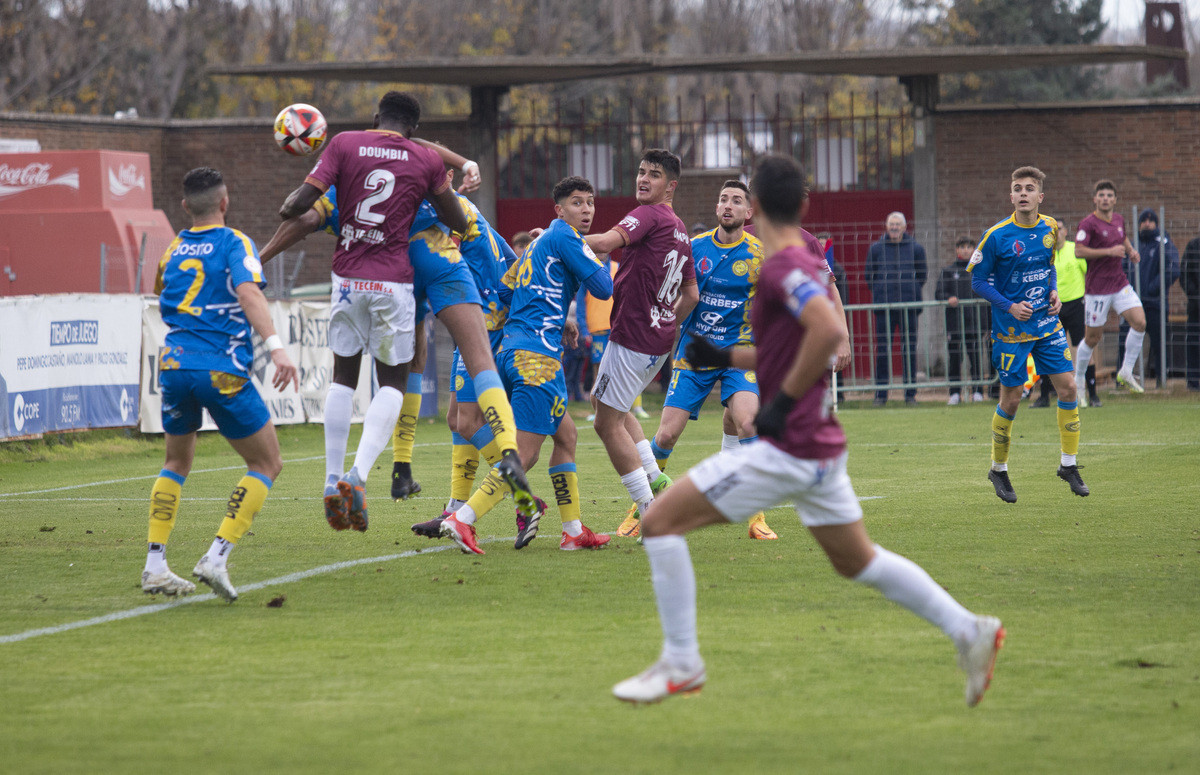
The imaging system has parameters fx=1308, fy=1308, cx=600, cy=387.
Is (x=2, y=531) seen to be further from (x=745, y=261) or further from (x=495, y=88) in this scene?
(x=495, y=88)

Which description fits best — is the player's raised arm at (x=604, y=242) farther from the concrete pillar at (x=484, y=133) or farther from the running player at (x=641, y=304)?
the concrete pillar at (x=484, y=133)

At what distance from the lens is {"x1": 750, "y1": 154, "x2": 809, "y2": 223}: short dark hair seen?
4633 millimetres

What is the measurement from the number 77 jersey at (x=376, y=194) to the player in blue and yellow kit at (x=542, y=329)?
0.84 m

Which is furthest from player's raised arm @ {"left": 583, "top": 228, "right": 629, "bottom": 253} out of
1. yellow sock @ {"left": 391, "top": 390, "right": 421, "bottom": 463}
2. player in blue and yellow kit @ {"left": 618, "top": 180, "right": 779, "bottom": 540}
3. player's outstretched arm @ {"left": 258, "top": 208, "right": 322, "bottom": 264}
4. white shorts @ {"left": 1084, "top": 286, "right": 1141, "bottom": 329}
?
white shorts @ {"left": 1084, "top": 286, "right": 1141, "bottom": 329}

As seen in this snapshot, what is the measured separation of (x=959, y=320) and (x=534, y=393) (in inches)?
541

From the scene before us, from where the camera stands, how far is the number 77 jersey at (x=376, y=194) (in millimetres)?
7355

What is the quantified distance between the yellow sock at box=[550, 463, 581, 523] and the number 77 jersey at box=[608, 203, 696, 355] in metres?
0.90

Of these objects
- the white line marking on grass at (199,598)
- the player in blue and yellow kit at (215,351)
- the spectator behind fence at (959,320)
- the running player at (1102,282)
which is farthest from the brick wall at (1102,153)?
the player in blue and yellow kit at (215,351)

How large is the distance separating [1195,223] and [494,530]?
18852 millimetres

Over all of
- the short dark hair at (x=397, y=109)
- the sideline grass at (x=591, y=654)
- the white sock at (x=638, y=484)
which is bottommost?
the sideline grass at (x=591, y=654)

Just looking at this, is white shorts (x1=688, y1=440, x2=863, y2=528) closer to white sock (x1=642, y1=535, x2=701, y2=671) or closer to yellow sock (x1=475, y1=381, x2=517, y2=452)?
white sock (x1=642, y1=535, x2=701, y2=671)

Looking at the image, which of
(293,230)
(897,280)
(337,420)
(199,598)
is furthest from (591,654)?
(897,280)

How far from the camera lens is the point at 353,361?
7641mm

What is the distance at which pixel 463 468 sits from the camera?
867 cm
